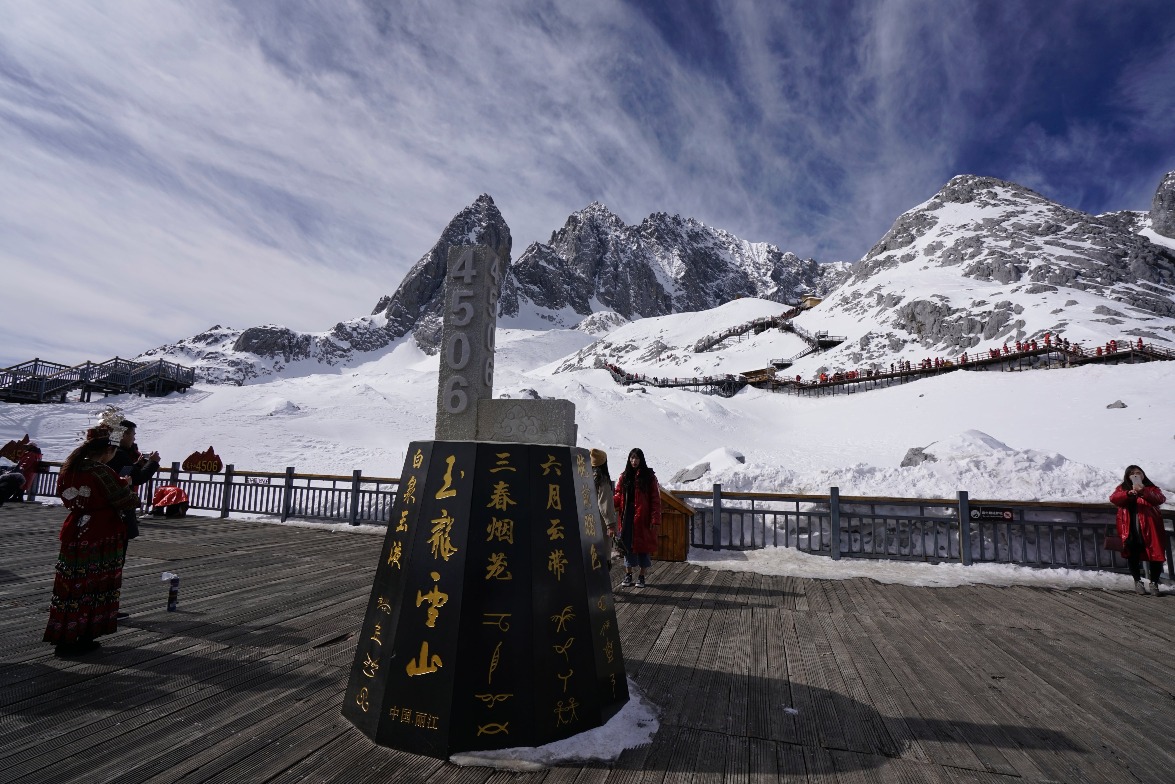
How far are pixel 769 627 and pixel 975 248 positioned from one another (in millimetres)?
87953

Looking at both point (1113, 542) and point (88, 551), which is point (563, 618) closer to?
point (88, 551)

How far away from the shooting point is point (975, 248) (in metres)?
71.6

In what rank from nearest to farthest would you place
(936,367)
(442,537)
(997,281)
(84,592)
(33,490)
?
1. (442,537)
2. (84,592)
3. (33,490)
4. (936,367)
5. (997,281)

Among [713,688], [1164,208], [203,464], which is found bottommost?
[713,688]

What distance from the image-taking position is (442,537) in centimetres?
315

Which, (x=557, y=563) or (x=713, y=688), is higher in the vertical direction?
(x=557, y=563)

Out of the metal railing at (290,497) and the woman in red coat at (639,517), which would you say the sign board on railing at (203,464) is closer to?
the metal railing at (290,497)

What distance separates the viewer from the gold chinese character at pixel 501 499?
3176 mm

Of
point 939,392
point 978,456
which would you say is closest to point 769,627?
point 978,456

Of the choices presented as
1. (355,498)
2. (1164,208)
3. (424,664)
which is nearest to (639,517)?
(424,664)

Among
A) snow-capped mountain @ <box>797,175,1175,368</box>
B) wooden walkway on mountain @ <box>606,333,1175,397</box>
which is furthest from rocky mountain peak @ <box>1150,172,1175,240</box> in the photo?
wooden walkway on mountain @ <box>606,333,1175,397</box>

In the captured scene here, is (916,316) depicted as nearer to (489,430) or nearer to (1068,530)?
(1068,530)

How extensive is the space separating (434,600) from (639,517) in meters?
4.41

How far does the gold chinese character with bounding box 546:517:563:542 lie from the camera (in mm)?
3242
